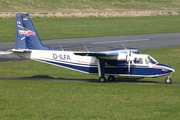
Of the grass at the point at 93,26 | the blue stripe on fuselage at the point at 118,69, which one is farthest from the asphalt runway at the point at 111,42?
the blue stripe on fuselage at the point at 118,69

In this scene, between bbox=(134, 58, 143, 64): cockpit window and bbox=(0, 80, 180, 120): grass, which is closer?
bbox=(0, 80, 180, 120): grass

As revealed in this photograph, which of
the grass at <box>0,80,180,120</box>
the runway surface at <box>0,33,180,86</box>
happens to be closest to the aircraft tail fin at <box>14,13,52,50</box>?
the grass at <box>0,80,180,120</box>

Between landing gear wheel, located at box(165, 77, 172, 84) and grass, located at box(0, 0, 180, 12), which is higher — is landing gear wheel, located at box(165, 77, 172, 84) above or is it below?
below

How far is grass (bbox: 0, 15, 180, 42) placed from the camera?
206ft

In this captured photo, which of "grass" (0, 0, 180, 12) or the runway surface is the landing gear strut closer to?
the runway surface

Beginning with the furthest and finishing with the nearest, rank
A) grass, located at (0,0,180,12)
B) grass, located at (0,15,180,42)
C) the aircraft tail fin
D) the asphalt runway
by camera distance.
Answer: grass, located at (0,0,180,12) < grass, located at (0,15,180,42) < the asphalt runway < the aircraft tail fin

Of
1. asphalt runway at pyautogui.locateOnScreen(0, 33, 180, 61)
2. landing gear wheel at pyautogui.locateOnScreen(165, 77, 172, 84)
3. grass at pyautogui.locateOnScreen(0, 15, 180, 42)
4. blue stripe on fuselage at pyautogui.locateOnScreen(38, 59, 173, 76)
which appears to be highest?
grass at pyautogui.locateOnScreen(0, 15, 180, 42)

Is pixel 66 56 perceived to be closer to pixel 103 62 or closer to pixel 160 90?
pixel 103 62

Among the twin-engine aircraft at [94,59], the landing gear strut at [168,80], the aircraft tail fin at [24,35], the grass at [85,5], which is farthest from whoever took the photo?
the grass at [85,5]

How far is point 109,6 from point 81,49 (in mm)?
70372

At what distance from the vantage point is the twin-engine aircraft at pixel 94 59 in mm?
30625

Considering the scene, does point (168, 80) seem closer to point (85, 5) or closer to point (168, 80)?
point (168, 80)

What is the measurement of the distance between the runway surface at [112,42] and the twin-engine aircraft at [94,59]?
13.7 m

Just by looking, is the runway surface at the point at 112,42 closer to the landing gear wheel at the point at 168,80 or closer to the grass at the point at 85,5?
the landing gear wheel at the point at 168,80
